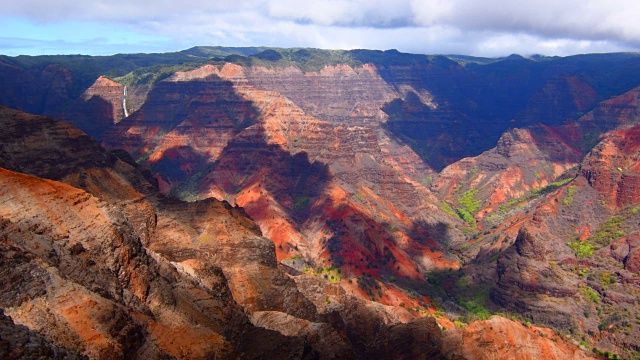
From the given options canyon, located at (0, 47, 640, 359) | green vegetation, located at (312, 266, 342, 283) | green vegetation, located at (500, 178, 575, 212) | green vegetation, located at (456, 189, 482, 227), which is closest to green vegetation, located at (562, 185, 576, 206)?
canyon, located at (0, 47, 640, 359)

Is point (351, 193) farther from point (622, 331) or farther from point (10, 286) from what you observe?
point (10, 286)

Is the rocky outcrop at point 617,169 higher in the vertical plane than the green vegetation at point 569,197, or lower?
higher

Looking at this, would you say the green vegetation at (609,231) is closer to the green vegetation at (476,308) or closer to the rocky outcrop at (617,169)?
the rocky outcrop at (617,169)

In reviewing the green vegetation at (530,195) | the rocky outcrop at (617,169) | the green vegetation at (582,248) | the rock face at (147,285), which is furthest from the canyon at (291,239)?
the green vegetation at (530,195)

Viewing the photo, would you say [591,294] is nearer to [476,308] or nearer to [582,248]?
[476,308]

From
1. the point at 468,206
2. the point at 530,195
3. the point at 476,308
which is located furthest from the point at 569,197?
the point at 476,308

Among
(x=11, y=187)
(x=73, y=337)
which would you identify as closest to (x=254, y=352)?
(x=73, y=337)
